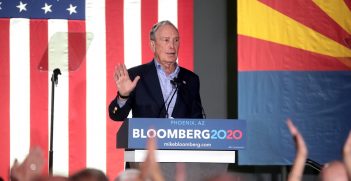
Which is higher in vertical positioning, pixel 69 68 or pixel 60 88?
pixel 69 68

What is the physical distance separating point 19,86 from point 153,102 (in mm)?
2051

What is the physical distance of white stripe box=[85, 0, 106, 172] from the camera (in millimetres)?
7898

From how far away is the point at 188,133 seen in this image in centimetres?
524

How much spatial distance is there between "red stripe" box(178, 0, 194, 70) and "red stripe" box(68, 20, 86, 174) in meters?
0.98

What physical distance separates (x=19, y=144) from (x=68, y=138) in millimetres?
486

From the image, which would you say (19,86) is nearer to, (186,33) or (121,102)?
(186,33)

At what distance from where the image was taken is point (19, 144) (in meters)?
7.84

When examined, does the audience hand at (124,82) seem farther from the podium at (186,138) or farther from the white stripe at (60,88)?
the white stripe at (60,88)

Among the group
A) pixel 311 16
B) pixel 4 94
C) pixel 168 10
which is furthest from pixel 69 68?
pixel 311 16

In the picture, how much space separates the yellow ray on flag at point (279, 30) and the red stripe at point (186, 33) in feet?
1.66

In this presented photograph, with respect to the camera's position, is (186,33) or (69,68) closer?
(69,68)

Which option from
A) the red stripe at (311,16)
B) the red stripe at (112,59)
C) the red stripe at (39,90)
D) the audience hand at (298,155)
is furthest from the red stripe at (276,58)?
the audience hand at (298,155)

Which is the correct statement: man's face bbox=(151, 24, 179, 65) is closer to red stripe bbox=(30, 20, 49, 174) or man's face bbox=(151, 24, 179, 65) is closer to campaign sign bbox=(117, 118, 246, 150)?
campaign sign bbox=(117, 118, 246, 150)

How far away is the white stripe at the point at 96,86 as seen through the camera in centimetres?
790
